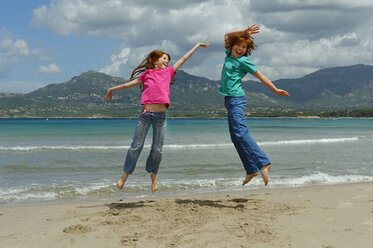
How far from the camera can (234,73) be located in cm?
592

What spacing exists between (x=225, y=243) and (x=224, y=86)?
2.72 m

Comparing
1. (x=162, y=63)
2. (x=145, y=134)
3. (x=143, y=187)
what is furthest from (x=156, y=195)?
(x=162, y=63)

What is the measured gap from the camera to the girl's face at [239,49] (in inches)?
236

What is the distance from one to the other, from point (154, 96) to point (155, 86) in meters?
0.16

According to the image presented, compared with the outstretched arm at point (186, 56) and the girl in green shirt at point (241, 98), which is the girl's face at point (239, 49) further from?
the outstretched arm at point (186, 56)

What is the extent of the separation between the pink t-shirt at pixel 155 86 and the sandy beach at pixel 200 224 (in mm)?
1712

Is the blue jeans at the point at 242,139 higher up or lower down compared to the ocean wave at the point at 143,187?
higher up

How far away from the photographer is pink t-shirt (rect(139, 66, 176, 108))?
5.88 m

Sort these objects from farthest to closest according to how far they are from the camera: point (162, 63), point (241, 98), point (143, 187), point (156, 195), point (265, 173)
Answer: point (143, 187) → point (156, 195) → point (162, 63) → point (241, 98) → point (265, 173)

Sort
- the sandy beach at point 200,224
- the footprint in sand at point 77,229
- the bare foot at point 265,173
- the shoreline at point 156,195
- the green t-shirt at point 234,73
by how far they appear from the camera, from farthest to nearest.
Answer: the shoreline at point 156,195 → the green t-shirt at point 234,73 → the bare foot at point 265,173 → the footprint in sand at point 77,229 → the sandy beach at point 200,224

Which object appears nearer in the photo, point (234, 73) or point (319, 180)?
point (234, 73)

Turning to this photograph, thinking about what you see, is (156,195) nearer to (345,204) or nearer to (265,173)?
(265,173)

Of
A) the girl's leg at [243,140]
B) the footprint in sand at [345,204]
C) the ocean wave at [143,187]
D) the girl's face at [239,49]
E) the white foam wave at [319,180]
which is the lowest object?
the white foam wave at [319,180]

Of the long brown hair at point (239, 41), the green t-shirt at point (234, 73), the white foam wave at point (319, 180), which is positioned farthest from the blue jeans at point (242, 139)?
the white foam wave at point (319, 180)
